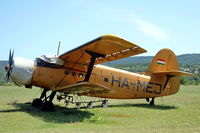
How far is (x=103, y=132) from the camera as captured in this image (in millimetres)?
6504

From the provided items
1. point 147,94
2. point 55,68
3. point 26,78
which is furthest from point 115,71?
point 26,78

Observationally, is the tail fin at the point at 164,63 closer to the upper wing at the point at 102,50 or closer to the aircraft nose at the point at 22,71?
the upper wing at the point at 102,50

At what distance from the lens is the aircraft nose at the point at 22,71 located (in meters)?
10.4

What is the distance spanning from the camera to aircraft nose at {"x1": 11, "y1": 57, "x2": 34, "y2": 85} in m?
10.4

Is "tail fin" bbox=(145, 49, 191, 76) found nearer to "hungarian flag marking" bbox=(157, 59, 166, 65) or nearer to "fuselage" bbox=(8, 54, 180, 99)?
"hungarian flag marking" bbox=(157, 59, 166, 65)

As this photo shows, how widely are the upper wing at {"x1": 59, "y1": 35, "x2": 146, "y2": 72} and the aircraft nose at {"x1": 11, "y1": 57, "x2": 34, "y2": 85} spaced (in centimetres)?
158

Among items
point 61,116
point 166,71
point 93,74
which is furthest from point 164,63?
point 61,116

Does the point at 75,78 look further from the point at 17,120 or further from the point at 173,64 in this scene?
the point at 173,64

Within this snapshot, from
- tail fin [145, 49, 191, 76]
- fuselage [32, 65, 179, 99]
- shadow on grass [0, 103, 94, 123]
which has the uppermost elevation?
tail fin [145, 49, 191, 76]

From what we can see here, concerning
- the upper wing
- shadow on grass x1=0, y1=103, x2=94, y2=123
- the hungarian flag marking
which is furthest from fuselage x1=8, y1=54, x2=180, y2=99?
shadow on grass x1=0, y1=103, x2=94, y2=123

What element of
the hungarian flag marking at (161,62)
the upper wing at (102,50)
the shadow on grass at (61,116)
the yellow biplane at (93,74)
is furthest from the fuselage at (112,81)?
the shadow on grass at (61,116)

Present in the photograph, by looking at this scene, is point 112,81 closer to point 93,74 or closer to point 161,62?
point 93,74

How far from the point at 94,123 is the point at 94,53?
323 cm

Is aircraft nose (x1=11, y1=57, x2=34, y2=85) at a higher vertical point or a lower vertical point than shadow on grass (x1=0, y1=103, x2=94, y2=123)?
higher
